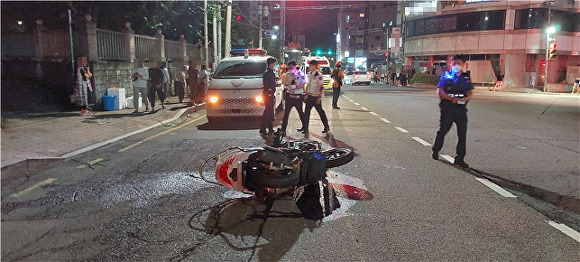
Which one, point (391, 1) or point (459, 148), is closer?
point (459, 148)

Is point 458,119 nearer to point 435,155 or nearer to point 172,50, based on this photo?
point 435,155

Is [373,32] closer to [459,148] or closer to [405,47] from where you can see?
[405,47]

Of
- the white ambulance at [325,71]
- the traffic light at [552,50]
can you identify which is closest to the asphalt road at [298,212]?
the white ambulance at [325,71]

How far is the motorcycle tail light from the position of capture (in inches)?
198

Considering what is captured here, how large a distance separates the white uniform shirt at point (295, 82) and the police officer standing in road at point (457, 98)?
11.3 feet

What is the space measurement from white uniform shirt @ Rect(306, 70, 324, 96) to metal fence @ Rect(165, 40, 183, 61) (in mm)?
14464

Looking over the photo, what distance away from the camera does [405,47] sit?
5106cm

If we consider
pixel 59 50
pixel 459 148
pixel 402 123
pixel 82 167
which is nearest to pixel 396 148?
pixel 459 148

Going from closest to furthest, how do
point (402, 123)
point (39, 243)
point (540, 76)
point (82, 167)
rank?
point (39, 243) < point (82, 167) < point (402, 123) < point (540, 76)

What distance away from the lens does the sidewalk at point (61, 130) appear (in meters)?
7.96

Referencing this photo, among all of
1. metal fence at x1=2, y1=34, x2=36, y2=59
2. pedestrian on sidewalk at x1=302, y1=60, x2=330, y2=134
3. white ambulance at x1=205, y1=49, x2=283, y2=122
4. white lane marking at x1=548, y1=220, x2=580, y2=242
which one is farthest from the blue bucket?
white lane marking at x1=548, y1=220, x2=580, y2=242

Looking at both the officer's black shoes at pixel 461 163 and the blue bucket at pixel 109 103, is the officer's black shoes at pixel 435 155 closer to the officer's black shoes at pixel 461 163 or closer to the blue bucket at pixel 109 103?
the officer's black shoes at pixel 461 163

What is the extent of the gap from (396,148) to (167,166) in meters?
4.51

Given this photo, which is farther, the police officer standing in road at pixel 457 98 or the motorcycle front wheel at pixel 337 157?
the police officer standing in road at pixel 457 98
